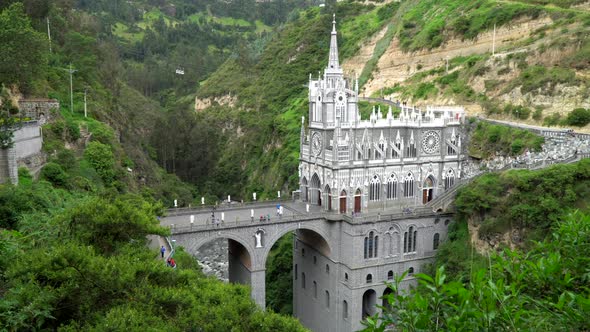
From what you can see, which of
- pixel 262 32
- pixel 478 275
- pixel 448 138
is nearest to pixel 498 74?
pixel 448 138

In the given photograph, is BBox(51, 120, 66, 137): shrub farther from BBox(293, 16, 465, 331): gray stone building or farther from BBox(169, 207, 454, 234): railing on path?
BBox(293, 16, 465, 331): gray stone building

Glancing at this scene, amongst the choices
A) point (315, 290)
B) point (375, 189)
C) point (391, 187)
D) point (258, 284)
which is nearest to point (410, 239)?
point (391, 187)

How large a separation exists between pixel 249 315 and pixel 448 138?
29.9 m

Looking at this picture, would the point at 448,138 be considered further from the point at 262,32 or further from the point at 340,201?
the point at 262,32

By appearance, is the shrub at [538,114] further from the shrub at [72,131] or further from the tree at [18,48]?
the tree at [18,48]

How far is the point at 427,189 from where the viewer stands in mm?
44031

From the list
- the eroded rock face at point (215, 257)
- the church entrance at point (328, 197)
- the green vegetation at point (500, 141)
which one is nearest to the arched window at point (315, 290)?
the church entrance at point (328, 197)

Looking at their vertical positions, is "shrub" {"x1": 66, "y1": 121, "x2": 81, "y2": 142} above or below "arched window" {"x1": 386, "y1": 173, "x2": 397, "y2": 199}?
above

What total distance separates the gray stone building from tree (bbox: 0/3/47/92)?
21.9 metres

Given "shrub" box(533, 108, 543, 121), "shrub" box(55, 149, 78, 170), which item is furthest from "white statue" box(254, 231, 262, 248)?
"shrub" box(533, 108, 543, 121)

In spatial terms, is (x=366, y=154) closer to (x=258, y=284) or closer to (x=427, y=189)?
(x=427, y=189)

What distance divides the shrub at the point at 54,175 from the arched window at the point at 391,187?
24632 mm

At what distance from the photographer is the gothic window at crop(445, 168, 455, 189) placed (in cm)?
4428

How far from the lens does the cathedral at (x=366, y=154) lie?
40.5m
